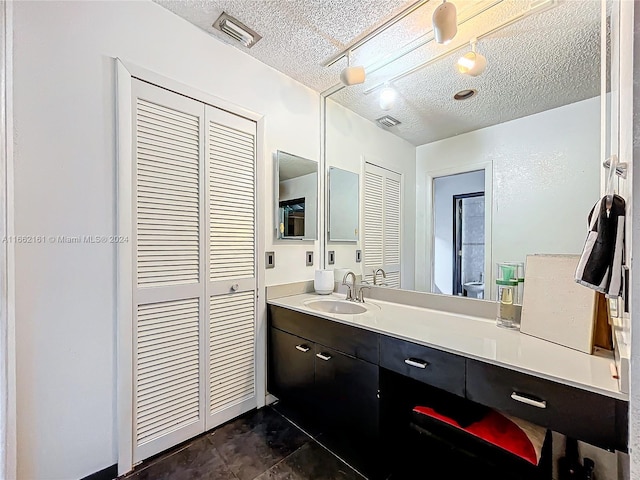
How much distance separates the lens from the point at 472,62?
1.58 meters

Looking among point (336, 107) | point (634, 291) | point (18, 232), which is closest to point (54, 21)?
point (18, 232)

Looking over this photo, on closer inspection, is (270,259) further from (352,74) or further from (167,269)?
(352,74)

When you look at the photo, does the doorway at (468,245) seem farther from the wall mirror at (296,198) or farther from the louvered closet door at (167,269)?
the louvered closet door at (167,269)

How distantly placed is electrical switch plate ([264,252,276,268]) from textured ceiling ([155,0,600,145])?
1.24 m

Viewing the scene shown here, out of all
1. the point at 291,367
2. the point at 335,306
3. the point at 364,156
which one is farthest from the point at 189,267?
the point at 364,156

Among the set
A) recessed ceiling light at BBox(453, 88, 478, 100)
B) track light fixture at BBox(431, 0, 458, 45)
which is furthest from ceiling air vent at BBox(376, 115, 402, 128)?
track light fixture at BBox(431, 0, 458, 45)

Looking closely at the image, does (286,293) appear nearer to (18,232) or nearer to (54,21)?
(18,232)

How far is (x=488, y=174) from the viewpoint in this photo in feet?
5.25

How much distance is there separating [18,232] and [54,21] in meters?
0.92

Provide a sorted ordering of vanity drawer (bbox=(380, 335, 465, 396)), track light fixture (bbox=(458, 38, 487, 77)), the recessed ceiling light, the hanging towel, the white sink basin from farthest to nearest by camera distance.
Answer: the white sink basin
the recessed ceiling light
track light fixture (bbox=(458, 38, 487, 77))
vanity drawer (bbox=(380, 335, 465, 396))
the hanging towel

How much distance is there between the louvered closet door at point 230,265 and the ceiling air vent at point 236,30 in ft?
1.42

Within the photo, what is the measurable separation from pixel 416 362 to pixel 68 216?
1638 millimetres

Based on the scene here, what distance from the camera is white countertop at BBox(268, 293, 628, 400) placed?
0.91m

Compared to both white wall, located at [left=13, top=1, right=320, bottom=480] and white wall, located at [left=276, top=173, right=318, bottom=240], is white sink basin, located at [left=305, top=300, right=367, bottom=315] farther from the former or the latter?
white wall, located at [left=13, top=1, right=320, bottom=480]
